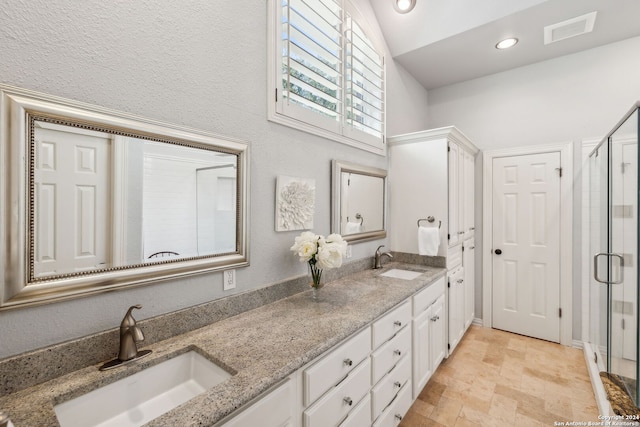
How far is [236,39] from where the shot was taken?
145 cm

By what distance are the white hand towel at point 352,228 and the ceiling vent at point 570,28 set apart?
2.35 metres

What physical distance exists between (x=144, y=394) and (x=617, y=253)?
8.69 feet

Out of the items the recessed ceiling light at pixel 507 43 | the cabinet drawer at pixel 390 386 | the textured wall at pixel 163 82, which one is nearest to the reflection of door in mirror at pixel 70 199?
the textured wall at pixel 163 82

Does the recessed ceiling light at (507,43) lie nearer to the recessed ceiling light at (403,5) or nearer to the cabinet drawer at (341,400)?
the recessed ceiling light at (403,5)

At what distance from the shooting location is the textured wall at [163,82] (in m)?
0.89

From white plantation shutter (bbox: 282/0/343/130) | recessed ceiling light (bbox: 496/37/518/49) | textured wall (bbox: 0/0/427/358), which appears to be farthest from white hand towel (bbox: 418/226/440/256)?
recessed ceiling light (bbox: 496/37/518/49)

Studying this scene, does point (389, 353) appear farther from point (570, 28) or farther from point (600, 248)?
point (570, 28)

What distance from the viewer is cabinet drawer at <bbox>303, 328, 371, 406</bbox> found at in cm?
109

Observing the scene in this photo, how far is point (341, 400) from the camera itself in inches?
49.4

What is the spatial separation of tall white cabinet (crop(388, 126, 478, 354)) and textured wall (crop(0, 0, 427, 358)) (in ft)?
3.61

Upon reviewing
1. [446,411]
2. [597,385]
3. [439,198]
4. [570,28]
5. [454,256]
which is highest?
[570,28]

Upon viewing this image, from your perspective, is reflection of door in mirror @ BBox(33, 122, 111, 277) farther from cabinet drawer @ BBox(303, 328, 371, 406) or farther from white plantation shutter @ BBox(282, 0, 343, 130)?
white plantation shutter @ BBox(282, 0, 343, 130)

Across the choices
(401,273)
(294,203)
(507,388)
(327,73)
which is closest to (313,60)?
(327,73)

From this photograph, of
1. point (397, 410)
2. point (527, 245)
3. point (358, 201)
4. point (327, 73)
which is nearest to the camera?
point (397, 410)
